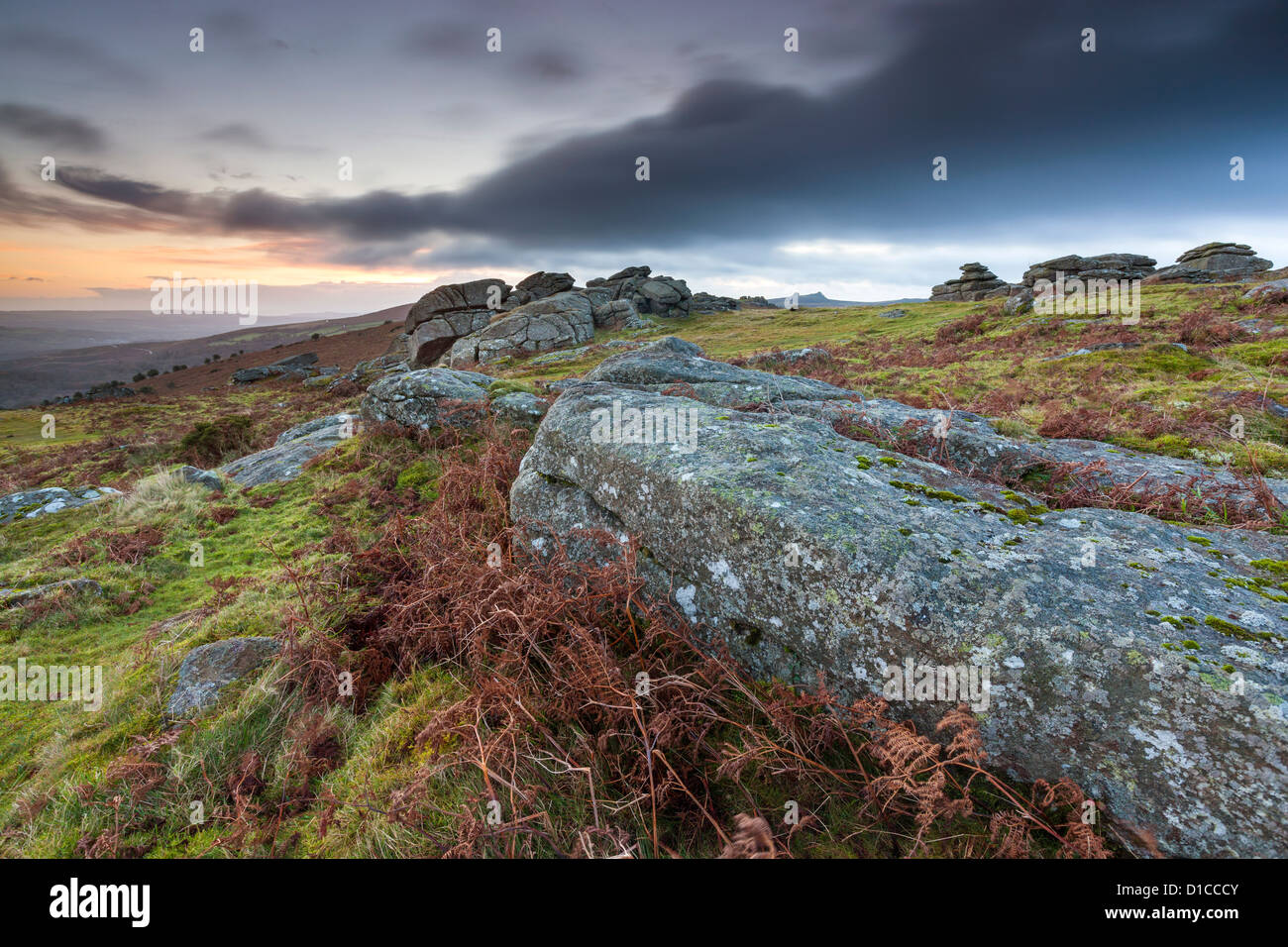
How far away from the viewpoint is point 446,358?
4991 cm

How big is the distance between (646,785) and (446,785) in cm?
126

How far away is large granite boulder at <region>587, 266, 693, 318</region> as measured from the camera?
75.9m

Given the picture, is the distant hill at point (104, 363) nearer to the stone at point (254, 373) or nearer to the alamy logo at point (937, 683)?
the stone at point (254, 373)

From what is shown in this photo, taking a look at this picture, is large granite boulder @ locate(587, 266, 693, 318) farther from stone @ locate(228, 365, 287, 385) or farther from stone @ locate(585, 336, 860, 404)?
stone @ locate(585, 336, 860, 404)

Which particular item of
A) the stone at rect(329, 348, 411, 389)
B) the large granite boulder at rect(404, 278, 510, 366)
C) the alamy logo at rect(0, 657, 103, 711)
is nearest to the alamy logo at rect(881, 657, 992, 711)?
the alamy logo at rect(0, 657, 103, 711)

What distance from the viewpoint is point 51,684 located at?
5.04 m

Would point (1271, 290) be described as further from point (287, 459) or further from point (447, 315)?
point (447, 315)

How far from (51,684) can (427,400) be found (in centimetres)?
682

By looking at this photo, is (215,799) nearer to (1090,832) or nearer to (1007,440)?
A: (1090,832)

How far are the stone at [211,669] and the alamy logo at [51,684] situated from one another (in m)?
0.86

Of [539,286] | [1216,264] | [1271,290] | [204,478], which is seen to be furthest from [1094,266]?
[204,478]

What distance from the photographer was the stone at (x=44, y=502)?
432 inches
